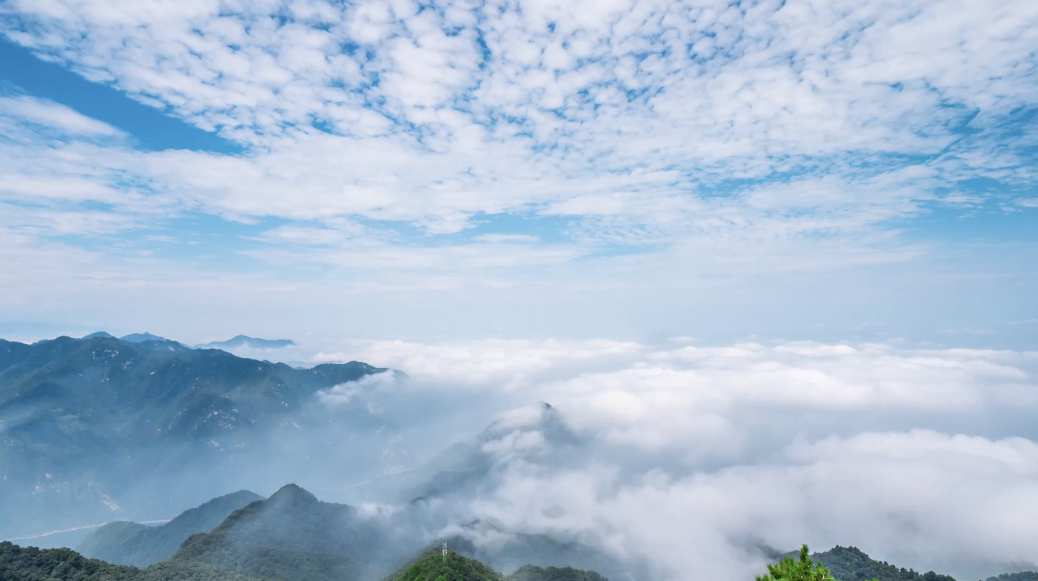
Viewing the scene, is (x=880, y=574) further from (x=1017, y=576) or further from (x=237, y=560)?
(x=237, y=560)

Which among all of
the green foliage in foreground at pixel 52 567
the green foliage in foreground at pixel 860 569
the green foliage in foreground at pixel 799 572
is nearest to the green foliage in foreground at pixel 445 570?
the green foliage in foreground at pixel 52 567

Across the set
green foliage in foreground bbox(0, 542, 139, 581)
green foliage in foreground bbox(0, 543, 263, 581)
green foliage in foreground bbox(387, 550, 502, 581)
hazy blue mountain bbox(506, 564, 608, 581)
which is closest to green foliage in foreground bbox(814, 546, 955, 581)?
hazy blue mountain bbox(506, 564, 608, 581)

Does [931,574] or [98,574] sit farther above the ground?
[98,574]

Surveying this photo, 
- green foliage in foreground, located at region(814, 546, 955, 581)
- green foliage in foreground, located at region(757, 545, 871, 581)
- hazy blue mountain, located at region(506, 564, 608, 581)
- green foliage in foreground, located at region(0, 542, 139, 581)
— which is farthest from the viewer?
hazy blue mountain, located at region(506, 564, 608, 581)

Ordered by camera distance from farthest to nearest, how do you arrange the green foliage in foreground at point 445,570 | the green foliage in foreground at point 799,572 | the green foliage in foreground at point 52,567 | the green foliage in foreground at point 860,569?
1. the green foliage in foreground at point 860,569
2. the green foliage in foreground at point 445,570
3. the green foliage in foreground at point 52,567
4. the green foliage in foreground at point 799,572

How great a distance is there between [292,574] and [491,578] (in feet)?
316

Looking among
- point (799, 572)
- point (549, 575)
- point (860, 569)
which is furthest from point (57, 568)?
point (860, 569)

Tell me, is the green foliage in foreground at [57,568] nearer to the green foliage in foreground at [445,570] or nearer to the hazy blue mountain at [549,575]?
the green foliage in foreground at [445,570]

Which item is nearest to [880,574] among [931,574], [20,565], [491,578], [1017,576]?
[931,574]

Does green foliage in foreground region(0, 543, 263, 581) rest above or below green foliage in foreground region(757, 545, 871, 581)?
below

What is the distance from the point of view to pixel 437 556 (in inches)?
6033

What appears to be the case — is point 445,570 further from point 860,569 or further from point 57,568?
point 860,569

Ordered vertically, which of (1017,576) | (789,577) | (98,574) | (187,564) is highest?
(789,577)

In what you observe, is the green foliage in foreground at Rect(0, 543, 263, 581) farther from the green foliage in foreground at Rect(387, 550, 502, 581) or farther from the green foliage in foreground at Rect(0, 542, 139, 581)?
the green foliage in foreground at Rect(387, 550, 502, 581)
